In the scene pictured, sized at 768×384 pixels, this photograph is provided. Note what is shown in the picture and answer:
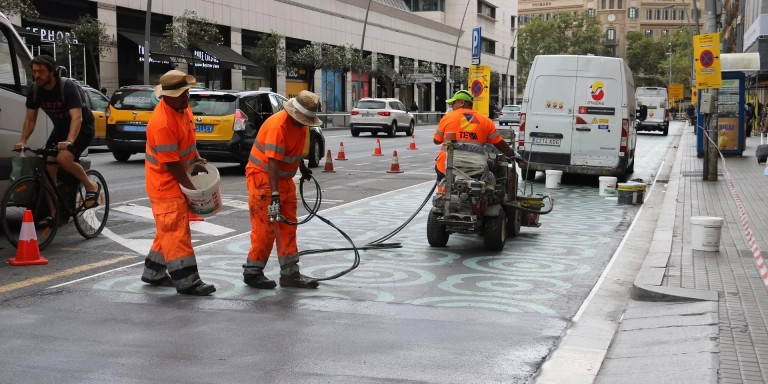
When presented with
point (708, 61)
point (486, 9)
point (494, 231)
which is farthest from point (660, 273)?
point (486, 9)

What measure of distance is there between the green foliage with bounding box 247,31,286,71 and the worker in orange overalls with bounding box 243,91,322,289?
45.3m

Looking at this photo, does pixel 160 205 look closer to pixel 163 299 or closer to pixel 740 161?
pixel 163 299

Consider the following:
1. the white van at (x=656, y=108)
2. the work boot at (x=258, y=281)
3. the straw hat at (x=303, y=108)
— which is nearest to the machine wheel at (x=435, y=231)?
the work boot at (x=258, y=281)

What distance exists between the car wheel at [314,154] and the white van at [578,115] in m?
4.89

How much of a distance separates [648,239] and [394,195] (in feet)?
17.5

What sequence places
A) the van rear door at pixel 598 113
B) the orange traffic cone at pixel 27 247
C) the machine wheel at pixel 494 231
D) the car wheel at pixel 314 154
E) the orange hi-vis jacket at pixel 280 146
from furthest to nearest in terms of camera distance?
the car wheel at pixel 314 154
the van rear door at pixel 598 113
the machine wheel at pixel 494 231
the orange traffic cone at pixel 27 247
the orange hi-vis jacket at pixel 280 146

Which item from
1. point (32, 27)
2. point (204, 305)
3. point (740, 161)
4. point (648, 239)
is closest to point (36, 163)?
point (204, 305)

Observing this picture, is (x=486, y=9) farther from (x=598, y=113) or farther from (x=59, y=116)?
(x=59, y=116)

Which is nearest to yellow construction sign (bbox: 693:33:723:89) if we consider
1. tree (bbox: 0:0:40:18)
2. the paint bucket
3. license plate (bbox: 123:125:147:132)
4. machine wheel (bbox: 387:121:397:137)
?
the paint bucket

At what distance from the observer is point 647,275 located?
305 inches

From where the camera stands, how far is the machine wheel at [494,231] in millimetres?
9383

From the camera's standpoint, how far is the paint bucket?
14281 millimetres

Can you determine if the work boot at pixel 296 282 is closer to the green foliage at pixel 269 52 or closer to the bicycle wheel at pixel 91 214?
the bicycle wheel at pixel 91 214

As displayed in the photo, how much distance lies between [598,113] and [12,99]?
1101cm
